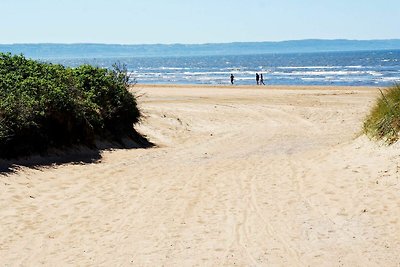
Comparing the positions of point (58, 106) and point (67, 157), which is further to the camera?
point (58, 106)

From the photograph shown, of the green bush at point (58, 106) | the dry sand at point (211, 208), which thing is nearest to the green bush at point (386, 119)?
the dry sand at point (211, 208)

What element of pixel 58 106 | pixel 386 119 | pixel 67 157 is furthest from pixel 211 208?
pixel 58 106

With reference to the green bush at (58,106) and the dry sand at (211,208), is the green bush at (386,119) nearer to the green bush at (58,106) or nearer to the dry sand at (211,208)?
the dry sand at (211,208)

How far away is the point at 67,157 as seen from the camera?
16.1 m

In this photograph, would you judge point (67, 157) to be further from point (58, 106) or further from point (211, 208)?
point (211, 208)

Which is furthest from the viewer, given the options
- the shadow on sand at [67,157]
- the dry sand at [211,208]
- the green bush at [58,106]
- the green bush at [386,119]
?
the green bush at [58,106]

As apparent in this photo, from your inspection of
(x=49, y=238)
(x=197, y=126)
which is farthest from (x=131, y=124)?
(x=49, y=238)

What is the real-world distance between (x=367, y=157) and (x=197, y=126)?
13725 millimetres

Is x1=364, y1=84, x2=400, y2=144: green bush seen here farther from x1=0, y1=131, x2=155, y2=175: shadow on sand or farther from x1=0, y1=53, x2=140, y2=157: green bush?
x1=0, y1=53, x2=140, y2=157: green bush

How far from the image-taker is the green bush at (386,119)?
563 inches

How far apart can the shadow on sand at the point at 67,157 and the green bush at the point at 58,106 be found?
0.20m

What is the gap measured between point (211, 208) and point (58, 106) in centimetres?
715

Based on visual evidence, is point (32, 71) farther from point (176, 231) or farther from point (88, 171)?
point (176, 231)

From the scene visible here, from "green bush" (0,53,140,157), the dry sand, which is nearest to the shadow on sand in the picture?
"green bush" (0,53,140,157)
